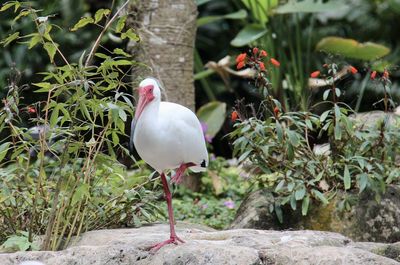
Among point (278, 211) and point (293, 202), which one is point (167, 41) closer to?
point (278, 211)

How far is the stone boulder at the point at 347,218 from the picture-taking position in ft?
19.6

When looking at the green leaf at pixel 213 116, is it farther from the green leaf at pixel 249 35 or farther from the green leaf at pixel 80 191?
the green leaf at pixel 80 191

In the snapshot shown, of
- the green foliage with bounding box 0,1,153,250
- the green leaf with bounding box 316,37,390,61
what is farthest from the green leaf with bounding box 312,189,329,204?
the green leaf with bounding box 316,37,390,61

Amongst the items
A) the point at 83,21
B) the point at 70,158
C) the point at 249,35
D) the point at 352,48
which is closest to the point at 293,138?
the point at 70,158

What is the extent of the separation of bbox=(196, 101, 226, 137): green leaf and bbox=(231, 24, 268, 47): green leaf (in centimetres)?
87

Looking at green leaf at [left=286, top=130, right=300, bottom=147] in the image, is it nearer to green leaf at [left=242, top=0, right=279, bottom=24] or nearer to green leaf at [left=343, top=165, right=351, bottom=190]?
green leaf at [left=343, top=165, right=351, bottom=190]

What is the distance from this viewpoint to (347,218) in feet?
19.8

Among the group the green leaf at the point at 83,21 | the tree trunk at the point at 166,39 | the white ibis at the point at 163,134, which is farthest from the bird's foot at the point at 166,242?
the tree trunk at the point at 166,39

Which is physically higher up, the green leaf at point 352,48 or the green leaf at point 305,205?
the green leaf at point 352,48

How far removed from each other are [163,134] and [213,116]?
5.26 m

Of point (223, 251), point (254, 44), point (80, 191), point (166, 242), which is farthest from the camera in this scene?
point (254, 44)

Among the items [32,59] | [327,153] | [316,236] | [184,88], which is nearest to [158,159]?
[316,236]

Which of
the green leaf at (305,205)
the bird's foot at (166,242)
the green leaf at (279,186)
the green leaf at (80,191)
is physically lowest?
the green leaf at (305,205)

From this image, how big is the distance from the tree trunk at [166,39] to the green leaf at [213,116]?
1.85 metres
